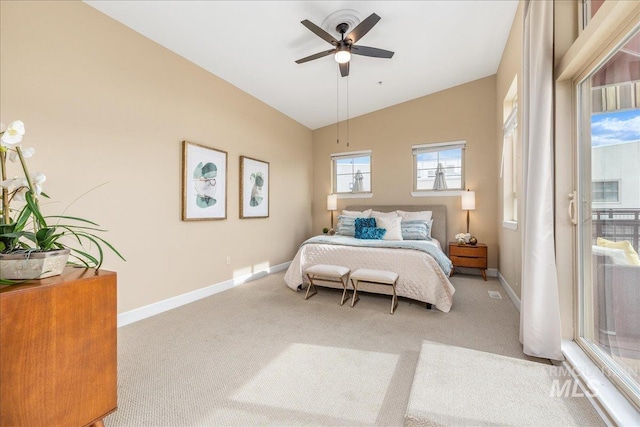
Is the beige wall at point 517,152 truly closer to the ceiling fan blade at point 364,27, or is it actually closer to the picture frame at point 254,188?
the ceiling fan blade at point 364,27

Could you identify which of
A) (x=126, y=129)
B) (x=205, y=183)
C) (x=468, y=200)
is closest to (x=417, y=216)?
(x=468, y=200)

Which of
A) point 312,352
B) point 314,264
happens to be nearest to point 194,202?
point 314,264

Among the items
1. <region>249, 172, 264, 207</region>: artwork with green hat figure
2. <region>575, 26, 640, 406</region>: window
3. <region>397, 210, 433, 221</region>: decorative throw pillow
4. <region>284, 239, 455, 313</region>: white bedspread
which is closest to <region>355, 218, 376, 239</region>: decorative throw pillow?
<region>397, 210, 433, 221</region>: decorative throw pillow

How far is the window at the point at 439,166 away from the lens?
491cm

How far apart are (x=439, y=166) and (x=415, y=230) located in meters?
1.42

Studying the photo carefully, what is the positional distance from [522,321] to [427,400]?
3.75 ft

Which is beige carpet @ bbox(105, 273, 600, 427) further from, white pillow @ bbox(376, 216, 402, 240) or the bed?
white pillow @ bbox(376, 216, 402, 240)

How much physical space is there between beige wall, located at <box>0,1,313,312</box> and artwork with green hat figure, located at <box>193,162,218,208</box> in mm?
241

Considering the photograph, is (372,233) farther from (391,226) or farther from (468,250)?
(468,250)

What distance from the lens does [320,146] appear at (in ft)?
19.7

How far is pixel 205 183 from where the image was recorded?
354cm

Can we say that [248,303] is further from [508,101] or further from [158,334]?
[508,101]

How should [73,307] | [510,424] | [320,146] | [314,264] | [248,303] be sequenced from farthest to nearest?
1. [320,146]
2. [314,264]
3. [248,303]
4. [510,424]
5. [73,307]

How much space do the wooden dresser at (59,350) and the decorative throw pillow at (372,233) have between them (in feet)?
11.1
